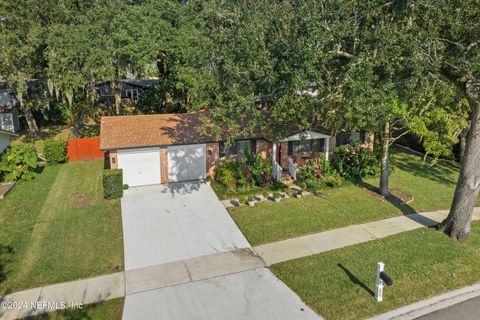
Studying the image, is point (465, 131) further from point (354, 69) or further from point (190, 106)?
point (190, 106)

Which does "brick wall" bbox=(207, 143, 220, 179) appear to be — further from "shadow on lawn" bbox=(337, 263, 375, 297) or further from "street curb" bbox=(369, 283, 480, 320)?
"street curb" bbox=(369, 283, 480, 320)

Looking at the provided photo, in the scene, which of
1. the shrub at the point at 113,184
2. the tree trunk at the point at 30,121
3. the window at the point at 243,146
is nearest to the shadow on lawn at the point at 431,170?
the window at the point at 243,146

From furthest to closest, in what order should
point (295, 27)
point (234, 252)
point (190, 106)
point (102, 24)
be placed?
1. point (190, 106)
2. point (102, 24)
3. point (234, 252)
4. point (295, 27)

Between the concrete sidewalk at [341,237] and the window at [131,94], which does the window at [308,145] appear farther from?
the window at [131,94]

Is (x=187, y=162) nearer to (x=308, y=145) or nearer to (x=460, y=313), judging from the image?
(x=308, y=145)

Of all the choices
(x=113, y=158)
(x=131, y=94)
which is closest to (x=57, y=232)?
(x=113, y=158)

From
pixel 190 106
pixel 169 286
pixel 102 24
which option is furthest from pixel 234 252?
pixel 102 24
